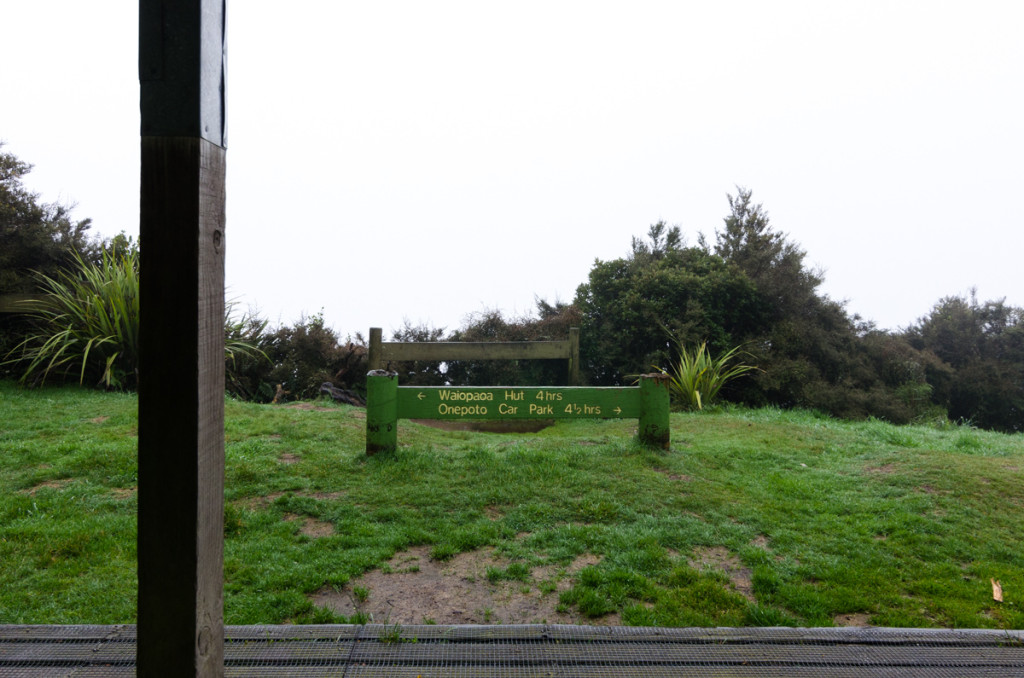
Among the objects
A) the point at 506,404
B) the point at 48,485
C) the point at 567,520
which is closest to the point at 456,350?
the point at 506,404

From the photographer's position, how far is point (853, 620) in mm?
2844

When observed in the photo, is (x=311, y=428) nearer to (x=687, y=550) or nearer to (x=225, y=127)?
(x=687, y=550)

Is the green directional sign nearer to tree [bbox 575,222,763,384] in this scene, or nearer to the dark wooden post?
the dark wooden post

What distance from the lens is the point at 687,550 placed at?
3.61 meters

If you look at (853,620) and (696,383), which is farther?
(696,383)

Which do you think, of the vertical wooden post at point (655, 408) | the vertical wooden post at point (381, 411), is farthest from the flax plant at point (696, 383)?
the vertical wooden post at point (381, 411)

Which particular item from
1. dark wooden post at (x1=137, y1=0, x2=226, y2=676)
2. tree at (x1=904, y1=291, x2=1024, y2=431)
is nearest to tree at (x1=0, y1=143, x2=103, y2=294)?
dark wooden post at (x1=137, y1=0, x2=226, y2=676)

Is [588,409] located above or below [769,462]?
above

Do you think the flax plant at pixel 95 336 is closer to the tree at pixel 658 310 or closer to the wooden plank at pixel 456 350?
the wooden plank at pixel 456 350

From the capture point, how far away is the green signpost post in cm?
527

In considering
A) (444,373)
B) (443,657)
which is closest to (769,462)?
(443,657)

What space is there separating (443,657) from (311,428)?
169 inches

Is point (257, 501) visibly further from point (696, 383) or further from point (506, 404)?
point (696, 383)

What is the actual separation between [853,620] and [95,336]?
28.1 feet
